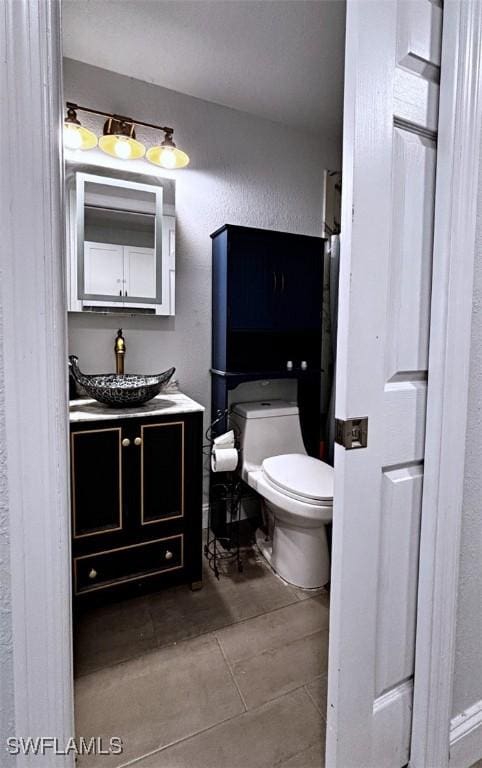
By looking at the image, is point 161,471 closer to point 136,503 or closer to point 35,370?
point 136,503

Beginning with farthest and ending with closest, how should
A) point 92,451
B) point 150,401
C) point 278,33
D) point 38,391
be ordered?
point 150,401 → point 278,33 → point 92,451 → point 38,391

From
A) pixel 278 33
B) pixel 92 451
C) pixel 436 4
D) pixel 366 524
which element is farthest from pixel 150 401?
pixel 278 33

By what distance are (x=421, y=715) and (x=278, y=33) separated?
2.54 meters

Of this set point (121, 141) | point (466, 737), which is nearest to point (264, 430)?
point (466, 737)

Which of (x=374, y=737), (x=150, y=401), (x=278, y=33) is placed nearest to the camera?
(x=374, y=737)

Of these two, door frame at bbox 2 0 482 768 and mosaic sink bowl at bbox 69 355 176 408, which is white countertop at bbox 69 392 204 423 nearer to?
mosaic sink bowl at bbox 69 355 176 408

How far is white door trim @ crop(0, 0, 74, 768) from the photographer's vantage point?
1.68ft

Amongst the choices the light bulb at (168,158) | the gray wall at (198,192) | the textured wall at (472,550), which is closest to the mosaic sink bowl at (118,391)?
the gray wall at (198,192)

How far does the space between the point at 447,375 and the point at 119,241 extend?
5.74 feet

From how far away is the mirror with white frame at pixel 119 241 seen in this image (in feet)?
6.21

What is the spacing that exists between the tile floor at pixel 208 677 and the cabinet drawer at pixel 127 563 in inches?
→ 5.4

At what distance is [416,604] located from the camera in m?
0.97

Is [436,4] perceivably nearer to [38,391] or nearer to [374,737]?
[38,391]

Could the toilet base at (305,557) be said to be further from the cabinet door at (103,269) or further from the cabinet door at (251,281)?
the cabinet door at (103,269)
